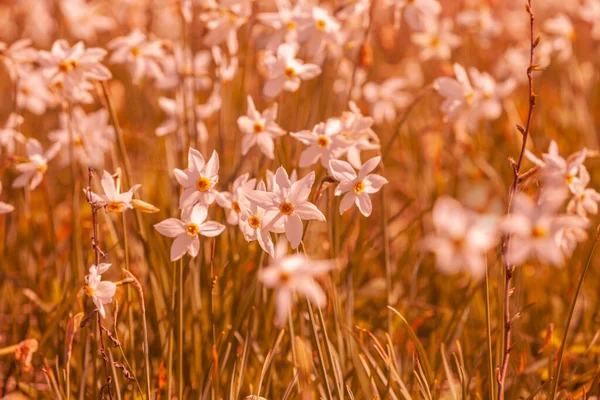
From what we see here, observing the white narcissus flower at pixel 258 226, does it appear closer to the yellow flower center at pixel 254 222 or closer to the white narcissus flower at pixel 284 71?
the yellow flower center at pixel 254 222

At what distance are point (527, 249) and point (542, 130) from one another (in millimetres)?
3788

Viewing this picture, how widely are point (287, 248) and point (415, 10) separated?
1183 mm

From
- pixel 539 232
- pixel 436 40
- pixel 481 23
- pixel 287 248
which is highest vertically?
pixel 481 23

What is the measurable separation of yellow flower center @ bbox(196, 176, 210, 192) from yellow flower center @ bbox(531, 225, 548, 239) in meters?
0.94

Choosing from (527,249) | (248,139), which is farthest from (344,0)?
(527,249)

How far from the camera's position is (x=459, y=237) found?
1.17 m

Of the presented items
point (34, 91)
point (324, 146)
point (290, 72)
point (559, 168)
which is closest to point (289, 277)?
point (324, 146)

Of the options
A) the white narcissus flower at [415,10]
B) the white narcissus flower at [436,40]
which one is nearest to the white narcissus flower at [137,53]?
the white narcissus flower at [415,10]

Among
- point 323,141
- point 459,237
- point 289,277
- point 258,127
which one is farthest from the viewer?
point 258,127

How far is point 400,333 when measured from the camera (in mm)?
2957

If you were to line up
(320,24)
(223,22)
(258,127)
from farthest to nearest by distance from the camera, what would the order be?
(223,22), (320,24), (258,127)

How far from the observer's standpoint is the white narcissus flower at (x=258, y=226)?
171 centimetres

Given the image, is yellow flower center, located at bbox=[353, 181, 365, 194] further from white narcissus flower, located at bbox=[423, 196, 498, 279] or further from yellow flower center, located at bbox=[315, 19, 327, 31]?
yellow flower center, located at bbox=[315, 19, 327, 31]

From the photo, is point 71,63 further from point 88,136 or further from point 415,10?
point 415,10
